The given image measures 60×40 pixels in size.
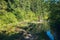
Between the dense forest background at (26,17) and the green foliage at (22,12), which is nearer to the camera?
the dense forest background at (26,17)

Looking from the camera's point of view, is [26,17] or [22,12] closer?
[26,17]

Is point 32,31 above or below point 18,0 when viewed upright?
below

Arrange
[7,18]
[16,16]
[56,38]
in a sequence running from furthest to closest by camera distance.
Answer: [16,16]
[7,18]
[56,38]

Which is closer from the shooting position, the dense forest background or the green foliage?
the dense forest background

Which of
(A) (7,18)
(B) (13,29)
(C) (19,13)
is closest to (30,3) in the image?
(C) (19,13)

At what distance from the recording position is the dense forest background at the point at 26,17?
22.3 feet

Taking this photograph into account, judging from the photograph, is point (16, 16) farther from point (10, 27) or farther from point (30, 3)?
point (10, 27)

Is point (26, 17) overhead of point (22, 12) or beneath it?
beneath

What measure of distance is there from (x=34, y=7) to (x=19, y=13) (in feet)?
4.07

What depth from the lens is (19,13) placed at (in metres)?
10.1

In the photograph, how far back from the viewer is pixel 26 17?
32.6 ft

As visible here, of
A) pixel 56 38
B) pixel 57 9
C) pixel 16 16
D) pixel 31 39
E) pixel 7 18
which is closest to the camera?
pixel 57 9

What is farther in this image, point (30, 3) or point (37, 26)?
point (30, 3)

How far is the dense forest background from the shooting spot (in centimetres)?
680
